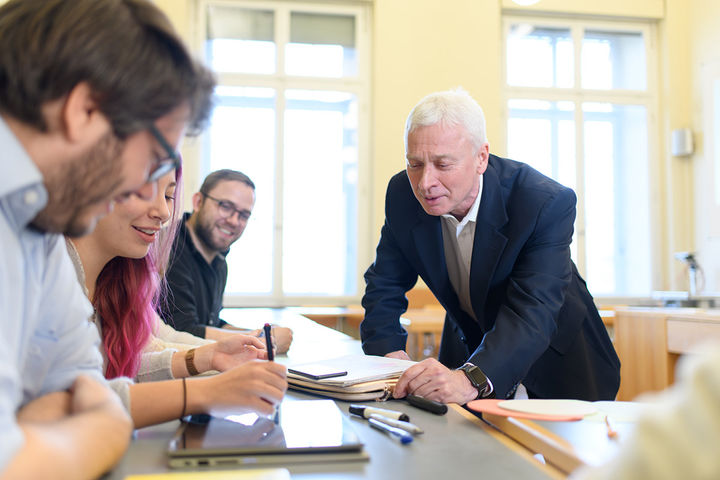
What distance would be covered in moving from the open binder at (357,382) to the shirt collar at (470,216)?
611mm

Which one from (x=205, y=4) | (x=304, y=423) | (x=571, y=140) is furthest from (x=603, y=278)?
(x=304, y=423)

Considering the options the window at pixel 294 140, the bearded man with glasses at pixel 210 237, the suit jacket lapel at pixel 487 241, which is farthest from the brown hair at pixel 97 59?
the window at pixel 294 140

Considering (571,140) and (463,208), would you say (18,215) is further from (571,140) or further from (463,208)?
(571,140)

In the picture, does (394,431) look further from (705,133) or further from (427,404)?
(705,133)

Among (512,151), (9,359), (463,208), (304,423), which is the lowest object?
(304,423)

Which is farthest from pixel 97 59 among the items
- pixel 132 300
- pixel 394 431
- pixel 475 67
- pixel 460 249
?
pixel 475 67

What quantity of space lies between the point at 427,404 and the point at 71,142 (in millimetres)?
786

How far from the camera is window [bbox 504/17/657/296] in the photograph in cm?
658

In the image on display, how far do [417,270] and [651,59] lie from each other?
229 inches

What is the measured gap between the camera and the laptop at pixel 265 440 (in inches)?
33.3

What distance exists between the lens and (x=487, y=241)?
6.21 ft

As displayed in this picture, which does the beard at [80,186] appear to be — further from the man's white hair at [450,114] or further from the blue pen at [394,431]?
the man's white hair at [450,114]

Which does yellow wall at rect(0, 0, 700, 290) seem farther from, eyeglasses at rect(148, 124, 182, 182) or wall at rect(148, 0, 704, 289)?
eyeglasses at rect(148, 124, 182, 182)

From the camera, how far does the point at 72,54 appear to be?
672mm
